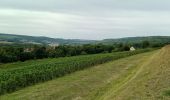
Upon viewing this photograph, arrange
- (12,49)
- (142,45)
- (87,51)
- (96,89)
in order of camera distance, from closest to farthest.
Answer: (96,89) < (12,49) < (87,51) < (142,45)

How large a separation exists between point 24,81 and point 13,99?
440 inches

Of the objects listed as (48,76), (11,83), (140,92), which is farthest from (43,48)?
(140,92)

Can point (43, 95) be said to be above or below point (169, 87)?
below

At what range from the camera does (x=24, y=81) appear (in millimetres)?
41969

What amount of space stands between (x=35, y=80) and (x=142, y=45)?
11234 centimetres

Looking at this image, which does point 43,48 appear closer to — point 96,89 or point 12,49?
point 12,49

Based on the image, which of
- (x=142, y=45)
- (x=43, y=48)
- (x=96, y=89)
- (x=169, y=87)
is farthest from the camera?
(x=142, y=45)

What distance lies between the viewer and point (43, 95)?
30.9 metres

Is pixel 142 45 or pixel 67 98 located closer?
pixel 67 98

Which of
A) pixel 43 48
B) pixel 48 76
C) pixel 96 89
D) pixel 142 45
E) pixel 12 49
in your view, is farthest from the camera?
pixel 142 45

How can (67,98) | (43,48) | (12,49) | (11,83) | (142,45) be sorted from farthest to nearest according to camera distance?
(142,45) → (43,48) → (12,49) → (11,83) → (67,98)

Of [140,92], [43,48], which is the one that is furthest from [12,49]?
[140,92]

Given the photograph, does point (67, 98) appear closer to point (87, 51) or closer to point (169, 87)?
point (169, 87)

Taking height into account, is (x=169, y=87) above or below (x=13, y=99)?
above
